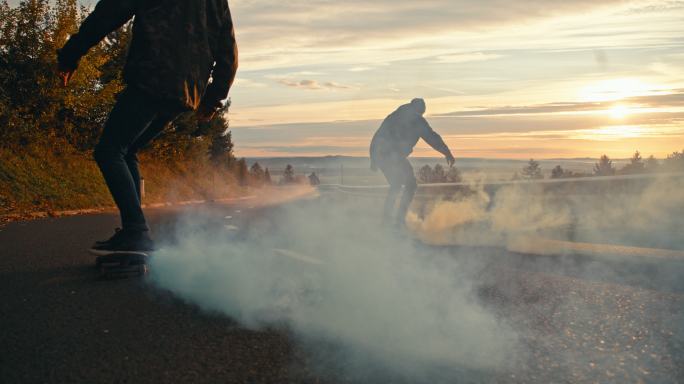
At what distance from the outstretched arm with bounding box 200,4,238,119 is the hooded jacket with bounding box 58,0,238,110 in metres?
0.29

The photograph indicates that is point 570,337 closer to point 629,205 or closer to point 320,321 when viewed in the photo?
point 320,321

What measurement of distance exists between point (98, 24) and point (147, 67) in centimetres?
41

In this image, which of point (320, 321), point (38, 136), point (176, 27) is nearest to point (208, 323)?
point (320, 321)

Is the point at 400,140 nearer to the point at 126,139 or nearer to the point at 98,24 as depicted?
the point at 126,139

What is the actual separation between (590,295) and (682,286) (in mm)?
732

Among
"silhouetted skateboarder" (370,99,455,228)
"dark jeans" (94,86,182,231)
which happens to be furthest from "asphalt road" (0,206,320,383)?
"silhouetted skateboarder" (370,99,455,228)

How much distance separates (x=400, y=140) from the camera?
934cm

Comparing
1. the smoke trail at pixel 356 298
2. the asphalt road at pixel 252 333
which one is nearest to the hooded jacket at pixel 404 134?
the smoke trail at pixel 356 298

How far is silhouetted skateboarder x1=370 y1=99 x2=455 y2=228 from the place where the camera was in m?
9.30

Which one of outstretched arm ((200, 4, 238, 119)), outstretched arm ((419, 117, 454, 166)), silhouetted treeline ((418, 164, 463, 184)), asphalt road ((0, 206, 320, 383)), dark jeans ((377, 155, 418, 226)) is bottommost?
silhouetted treeline ((418, 164, 463, 184))

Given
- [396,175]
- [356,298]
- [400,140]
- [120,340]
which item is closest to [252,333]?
[120,340]

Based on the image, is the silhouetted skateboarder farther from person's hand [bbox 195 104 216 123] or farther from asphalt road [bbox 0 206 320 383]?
asphalt road [bbox 0 206 320 383]

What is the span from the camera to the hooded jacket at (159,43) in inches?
156

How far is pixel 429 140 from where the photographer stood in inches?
372
